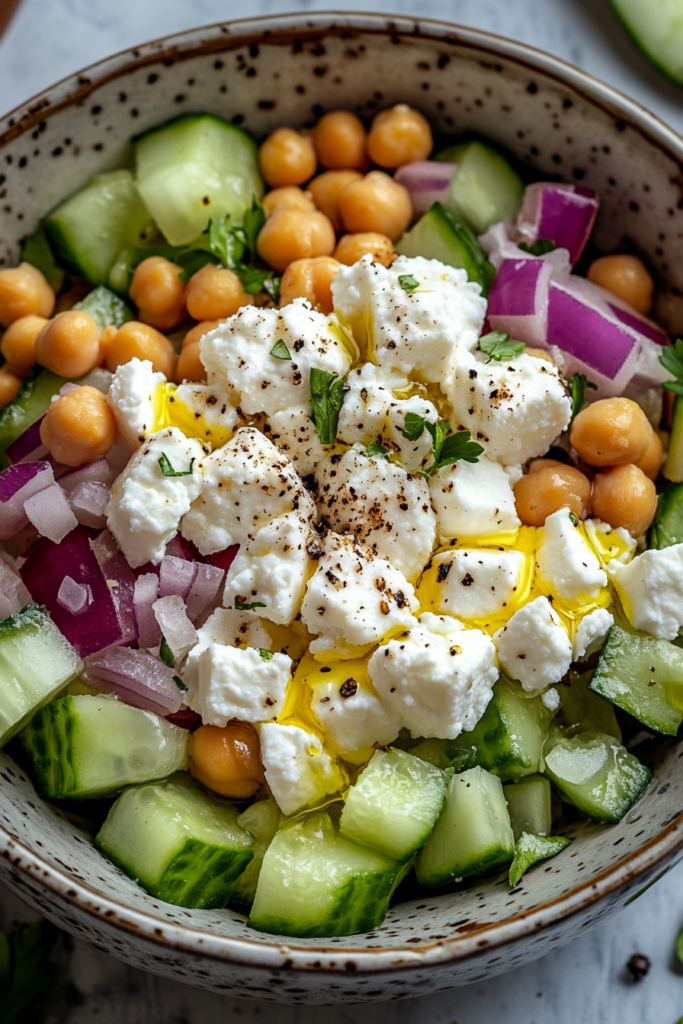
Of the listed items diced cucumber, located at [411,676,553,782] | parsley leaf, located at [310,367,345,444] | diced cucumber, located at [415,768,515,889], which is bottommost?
diced cucumber, located at [415,768,515,889]

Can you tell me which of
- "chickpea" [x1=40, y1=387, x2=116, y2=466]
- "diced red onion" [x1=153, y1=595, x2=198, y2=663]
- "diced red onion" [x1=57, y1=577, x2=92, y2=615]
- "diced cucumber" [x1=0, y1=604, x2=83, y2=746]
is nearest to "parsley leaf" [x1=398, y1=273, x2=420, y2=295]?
"chickpea" [x1=40, y1=387, x2=116, y2=466]

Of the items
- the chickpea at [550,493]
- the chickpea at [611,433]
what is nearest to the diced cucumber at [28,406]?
the chickpea at [550,493]

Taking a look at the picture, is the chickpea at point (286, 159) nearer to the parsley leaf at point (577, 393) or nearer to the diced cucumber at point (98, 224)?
the diced cucumber at point (98, 224)

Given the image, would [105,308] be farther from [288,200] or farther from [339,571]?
[339,571]

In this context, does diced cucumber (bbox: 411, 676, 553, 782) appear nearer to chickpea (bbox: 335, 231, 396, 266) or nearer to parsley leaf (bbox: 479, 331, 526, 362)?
parsley leaf (bbox: 479, 331, 526, 362)

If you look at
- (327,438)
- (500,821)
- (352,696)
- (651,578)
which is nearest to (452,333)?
(327,438)

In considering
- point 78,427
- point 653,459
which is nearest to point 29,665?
point 78,427
